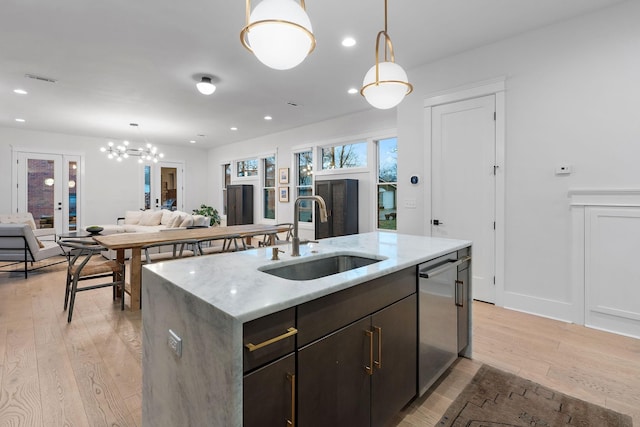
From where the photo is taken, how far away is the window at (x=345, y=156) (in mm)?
5992

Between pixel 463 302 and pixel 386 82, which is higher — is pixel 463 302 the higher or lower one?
the lower one

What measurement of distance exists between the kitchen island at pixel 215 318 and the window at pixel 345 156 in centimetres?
452

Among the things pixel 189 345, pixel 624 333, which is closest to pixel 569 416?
pixel 624 333

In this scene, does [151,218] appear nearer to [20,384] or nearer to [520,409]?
[20,384]

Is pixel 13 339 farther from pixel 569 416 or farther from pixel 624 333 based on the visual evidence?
pixel 624 333

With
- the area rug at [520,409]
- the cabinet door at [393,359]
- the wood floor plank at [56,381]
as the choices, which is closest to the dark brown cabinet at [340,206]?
the area rug at [520,409]

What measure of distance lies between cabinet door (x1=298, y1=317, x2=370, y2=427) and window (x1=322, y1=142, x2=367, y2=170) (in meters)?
4.86

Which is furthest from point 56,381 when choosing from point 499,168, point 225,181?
point 225,181

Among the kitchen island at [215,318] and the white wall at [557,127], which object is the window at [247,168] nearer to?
the white wall at [557,127]

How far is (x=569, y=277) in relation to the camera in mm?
2973

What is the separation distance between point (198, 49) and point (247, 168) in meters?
5.36

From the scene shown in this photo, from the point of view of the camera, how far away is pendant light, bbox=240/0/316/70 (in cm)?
134

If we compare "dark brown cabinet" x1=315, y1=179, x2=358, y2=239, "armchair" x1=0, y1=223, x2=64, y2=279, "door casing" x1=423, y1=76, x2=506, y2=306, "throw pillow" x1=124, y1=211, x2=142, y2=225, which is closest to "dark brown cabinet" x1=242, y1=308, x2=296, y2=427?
"door casing" x1=423, y1=76, x2=506, y2=306

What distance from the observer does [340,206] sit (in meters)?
5.70
